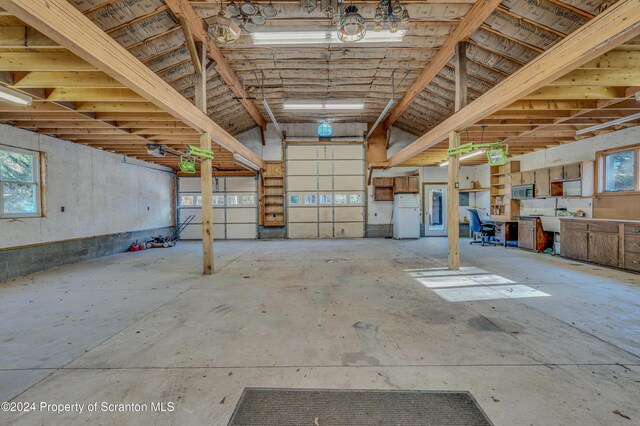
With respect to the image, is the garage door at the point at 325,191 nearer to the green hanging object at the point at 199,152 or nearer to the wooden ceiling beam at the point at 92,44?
the green hanging object at the point at 199,152

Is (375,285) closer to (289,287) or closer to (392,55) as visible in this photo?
(289,287)

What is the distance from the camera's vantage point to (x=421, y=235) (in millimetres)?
10789

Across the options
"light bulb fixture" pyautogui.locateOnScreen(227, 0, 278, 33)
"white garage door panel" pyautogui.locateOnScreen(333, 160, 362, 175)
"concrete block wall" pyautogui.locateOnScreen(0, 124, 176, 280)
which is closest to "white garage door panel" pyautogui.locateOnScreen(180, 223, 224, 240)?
"concrete block wall" pyautogui.locateOnScreen(0, 124, 176, 280)

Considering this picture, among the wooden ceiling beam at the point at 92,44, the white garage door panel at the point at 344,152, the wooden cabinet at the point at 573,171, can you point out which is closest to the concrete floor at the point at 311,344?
the wooden ceiling beam at the point at 92,44

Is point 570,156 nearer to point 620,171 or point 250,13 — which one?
point 620,171

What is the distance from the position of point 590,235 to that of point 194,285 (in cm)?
795

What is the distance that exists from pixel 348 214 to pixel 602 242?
7.17 metres

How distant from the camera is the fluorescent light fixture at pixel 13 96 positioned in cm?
319

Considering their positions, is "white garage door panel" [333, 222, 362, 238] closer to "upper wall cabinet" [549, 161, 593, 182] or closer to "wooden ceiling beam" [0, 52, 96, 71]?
"upper wall cabinet" [549, 161, 593, 182]

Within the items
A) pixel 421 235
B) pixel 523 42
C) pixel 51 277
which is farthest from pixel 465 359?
pixel 421 235

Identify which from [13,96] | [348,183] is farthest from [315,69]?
[13,96]

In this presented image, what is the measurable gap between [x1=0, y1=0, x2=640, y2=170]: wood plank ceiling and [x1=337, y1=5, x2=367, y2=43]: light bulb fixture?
651mm

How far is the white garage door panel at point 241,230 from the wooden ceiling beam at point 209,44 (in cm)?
467

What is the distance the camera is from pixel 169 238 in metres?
9.33
